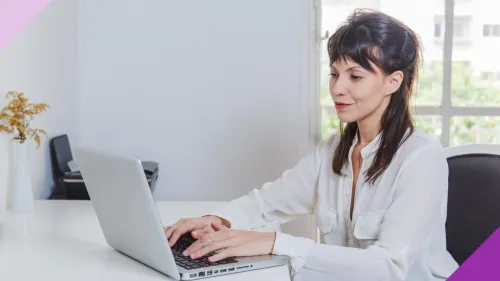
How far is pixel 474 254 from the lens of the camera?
1.69m

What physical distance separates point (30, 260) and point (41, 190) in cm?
83

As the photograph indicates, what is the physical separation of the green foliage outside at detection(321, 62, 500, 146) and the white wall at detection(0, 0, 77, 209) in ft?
3.17

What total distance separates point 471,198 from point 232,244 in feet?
2.26

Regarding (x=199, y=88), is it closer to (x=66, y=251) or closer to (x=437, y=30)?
(x=437, y=30)

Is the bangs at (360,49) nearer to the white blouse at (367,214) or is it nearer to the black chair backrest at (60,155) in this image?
the white blouse at (367,214)

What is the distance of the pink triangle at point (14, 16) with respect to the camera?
182cm

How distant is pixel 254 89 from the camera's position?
2625mm

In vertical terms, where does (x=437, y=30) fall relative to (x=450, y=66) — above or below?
above

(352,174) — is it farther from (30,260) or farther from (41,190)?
(41,190)

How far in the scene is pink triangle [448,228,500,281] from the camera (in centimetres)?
159

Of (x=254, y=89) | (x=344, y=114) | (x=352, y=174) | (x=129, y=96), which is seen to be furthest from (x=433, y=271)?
(x=129, y=96)

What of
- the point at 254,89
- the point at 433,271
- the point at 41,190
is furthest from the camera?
the point at 254,89

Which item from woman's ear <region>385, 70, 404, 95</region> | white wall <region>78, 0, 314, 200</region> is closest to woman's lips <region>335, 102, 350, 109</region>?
woman's ear <region>385, 70, 404, 95</region>

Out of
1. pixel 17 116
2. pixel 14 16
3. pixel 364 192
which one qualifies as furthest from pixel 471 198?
pixel 14 16
